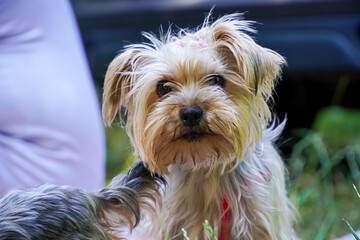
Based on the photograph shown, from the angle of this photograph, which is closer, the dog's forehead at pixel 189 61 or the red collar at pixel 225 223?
the dog's forehead at pixel 189 61

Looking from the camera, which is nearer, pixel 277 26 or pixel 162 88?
pixel 162 88

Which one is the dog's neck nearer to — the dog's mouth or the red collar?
the red collar

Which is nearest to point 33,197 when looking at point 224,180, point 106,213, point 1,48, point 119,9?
point 106,213

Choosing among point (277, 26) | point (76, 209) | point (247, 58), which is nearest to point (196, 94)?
point (247, 58)

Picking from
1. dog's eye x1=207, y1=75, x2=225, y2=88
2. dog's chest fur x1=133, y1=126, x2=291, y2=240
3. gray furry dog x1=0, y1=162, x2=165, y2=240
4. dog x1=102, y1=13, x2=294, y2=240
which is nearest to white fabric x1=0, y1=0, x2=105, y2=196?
dog x1=102, y1=13, x2=294, y2=240

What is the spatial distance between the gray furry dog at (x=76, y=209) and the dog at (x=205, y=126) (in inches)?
5.8

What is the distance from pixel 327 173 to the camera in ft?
12.5

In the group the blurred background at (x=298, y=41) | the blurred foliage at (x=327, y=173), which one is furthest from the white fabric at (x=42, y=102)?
the blurred background at (x=298, y=41)

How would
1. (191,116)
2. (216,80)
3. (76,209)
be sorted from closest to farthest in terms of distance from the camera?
(76,209) < (191,116) < (216,80)

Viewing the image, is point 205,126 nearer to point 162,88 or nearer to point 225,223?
point 162,88

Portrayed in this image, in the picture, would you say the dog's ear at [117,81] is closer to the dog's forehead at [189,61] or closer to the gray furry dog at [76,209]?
the dog's forehead at [189,61]

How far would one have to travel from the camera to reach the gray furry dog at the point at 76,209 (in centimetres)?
137

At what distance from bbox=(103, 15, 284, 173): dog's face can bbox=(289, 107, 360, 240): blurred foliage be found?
93cm

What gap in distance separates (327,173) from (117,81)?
2.16 meters
